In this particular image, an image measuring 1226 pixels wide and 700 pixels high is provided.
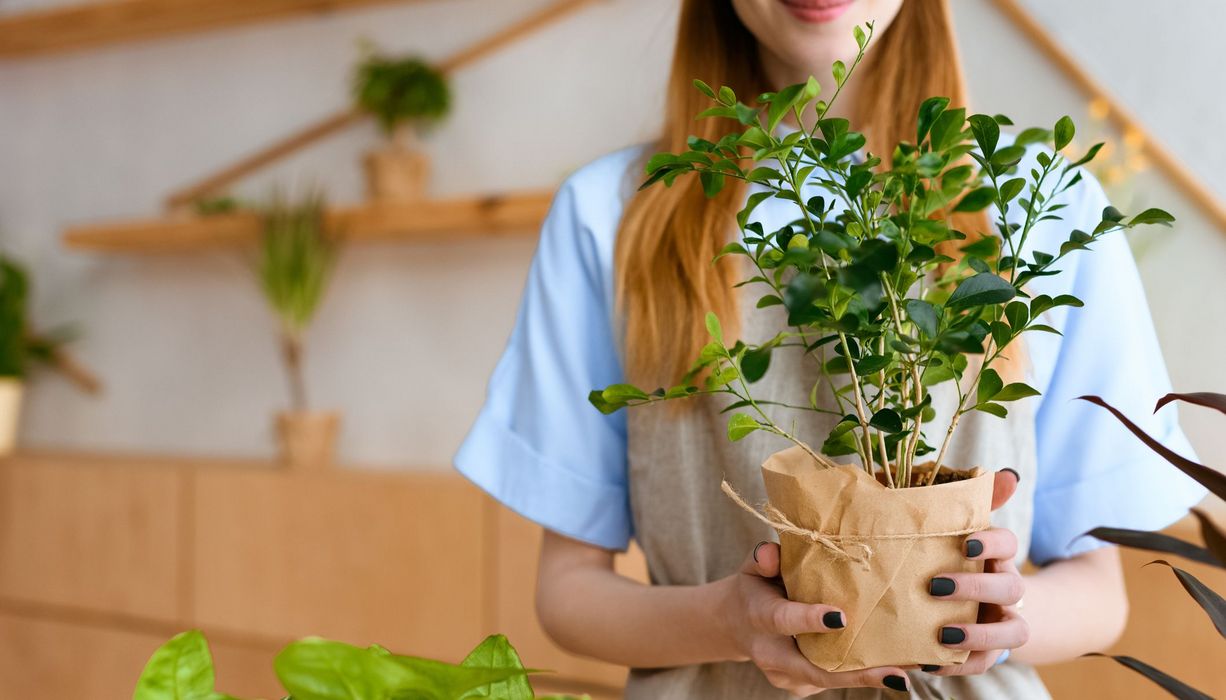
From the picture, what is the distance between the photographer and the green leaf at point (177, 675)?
43 centimetres

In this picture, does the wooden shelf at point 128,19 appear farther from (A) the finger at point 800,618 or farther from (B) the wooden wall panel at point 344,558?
(A) the finger at point 800,618

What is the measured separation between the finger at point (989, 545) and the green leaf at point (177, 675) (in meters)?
0.41

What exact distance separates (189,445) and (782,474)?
2.85 metres

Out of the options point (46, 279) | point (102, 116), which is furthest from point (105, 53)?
point (46, 279)

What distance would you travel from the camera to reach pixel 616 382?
3.66 feet

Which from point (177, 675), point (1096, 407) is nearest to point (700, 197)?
point (1096, 407)

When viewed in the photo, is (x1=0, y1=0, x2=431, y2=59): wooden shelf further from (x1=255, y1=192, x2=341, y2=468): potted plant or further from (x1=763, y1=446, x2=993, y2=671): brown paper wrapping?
(x1=763, y1=446, x2=993, y2=671): brown paper wrapping

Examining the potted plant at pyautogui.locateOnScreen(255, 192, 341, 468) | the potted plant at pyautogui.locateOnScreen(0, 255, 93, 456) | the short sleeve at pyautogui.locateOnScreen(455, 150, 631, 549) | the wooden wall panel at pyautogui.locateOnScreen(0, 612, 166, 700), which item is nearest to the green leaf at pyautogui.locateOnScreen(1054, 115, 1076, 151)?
the short sleeve at pyautogui.locateOnScreen(455, 150, 631, 549)

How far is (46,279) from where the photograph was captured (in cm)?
348

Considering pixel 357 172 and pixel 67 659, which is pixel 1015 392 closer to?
pixel 357 172

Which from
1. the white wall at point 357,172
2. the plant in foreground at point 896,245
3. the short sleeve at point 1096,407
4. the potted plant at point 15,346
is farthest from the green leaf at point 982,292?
the potted plant at point 15,346

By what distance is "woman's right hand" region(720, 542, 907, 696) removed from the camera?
65 cm

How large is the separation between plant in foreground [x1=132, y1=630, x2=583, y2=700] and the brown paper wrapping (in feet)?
0.81

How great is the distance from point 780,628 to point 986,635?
117 mm
